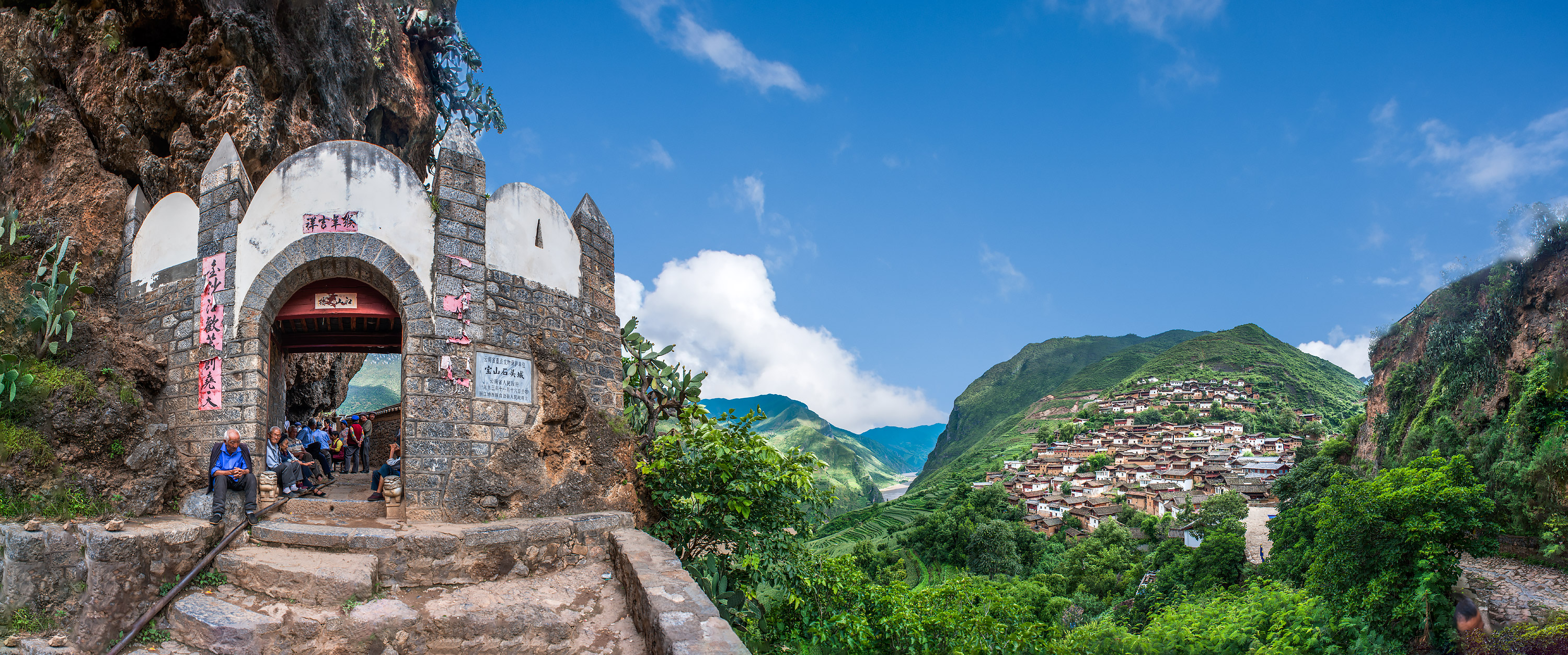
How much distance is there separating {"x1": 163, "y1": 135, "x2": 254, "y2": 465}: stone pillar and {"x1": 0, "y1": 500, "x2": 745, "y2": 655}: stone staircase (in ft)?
4.41

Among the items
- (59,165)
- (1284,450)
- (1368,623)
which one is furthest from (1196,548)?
(59,165)

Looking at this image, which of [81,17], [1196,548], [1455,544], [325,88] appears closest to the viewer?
[81,17]

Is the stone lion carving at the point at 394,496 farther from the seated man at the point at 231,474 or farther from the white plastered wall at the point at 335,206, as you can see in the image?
the white plastered wall at the point at 335,206

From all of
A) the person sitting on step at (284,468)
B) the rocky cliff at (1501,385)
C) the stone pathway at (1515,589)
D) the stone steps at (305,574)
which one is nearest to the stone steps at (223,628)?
the stone steps at (305,574)

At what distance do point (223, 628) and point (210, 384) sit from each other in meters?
3.15

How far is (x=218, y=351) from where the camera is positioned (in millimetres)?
7016

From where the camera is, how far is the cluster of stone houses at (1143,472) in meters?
53.8

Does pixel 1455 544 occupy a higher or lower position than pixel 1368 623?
higher

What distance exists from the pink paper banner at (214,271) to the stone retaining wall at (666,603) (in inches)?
192

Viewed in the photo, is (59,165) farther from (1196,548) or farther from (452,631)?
(1196,548)

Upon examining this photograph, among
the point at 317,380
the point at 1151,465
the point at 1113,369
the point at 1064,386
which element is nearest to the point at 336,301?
the point at 317,380

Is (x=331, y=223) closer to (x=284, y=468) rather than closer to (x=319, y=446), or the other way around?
(x=284, y=468)

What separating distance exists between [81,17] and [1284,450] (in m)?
81.0

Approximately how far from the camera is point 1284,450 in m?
65.1
